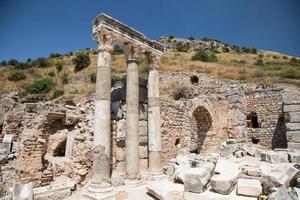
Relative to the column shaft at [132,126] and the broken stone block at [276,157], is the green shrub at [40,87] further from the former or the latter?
the broken stone block at [276,157]

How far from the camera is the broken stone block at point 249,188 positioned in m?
6.02

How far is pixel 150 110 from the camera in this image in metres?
9.90

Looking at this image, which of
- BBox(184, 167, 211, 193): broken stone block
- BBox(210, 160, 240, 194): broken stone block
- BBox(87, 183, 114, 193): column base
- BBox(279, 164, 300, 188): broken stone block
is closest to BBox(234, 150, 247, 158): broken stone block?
BBox(210, 160, 240, 194): broken stone block

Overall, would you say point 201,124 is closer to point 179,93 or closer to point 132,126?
point 132,126

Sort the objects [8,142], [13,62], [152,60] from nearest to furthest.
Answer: [152,60], [8,142], [13,62]

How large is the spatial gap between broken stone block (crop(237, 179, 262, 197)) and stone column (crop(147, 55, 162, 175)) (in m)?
3.71

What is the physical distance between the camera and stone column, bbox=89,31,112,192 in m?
7.48

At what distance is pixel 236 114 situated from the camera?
15.3 meters

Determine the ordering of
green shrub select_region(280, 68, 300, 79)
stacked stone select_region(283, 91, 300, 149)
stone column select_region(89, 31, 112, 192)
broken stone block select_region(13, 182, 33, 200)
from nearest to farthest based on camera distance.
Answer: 1. broken stone block select_region(13, 182, 33, 200)
2. stone column select_region(89, 31, 112, 192)
3. stacked stone select_region(283, 91, 300, 149)
4. green shrub select_region(280, 68, 300, 79)

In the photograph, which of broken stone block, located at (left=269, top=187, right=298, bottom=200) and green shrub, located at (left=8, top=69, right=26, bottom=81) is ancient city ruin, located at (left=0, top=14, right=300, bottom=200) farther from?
green shrub, located at (left=8, top=69, right=26, bottom=81)

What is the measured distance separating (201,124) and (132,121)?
6.89 m

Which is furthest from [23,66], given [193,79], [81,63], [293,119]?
[293,119]

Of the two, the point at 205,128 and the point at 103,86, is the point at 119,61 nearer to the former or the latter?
the point at 205,128

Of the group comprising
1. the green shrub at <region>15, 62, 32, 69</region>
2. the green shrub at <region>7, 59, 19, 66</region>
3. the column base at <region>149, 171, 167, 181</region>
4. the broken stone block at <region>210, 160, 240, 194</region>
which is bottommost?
the column base at <region>149, 171, 167, 181</region>
